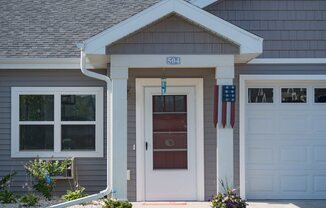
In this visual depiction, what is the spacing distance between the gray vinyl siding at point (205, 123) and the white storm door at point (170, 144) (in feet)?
0.77

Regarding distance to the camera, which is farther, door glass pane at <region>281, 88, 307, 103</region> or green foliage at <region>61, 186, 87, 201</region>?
door glass pane at <region>281, 88, 307, 103</region>

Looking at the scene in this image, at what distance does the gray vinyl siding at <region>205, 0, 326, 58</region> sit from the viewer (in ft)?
34.3

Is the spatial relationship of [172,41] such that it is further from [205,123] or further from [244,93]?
[244,93]

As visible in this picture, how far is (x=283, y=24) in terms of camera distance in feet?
34.5

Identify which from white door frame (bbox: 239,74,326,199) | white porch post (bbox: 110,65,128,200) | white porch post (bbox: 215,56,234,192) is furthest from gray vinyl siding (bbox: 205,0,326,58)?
white porch post (bbox: 110,65,128,200)

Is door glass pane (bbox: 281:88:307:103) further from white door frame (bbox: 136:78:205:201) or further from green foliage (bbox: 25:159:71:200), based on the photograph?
green foliage (bbox: 25:159:71:200)

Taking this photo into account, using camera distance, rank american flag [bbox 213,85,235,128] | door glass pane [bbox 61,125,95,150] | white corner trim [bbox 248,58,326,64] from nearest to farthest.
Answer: american flag [bbox 213,85,235,128] < white corner trim [bbox 248,58,326,64] < door glass pane [bbox 61,125,95,150]

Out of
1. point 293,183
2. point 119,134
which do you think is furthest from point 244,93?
point 119,134

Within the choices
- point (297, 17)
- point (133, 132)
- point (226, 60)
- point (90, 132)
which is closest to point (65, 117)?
point (90, 132)

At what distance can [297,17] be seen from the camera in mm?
10516

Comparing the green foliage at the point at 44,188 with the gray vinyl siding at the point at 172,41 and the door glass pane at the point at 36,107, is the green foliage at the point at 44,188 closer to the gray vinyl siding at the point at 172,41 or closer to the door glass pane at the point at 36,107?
the door glass pane at the point at 36,107

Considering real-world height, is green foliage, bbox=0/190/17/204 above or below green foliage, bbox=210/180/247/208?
below

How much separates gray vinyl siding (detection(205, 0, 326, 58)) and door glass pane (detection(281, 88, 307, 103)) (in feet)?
2.33

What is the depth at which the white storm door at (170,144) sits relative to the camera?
1023cm
